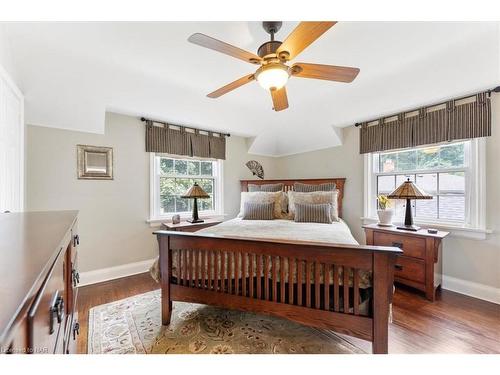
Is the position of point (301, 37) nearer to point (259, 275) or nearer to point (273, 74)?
point (273, 74)

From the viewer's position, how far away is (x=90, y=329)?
6.23ft

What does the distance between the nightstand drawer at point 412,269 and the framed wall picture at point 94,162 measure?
12.6 feet

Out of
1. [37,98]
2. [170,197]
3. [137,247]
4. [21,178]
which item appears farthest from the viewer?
[170,197]

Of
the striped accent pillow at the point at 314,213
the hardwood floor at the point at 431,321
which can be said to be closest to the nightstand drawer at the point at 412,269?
the hardwood floor at the point at 431,321

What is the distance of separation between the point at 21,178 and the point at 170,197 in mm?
1718

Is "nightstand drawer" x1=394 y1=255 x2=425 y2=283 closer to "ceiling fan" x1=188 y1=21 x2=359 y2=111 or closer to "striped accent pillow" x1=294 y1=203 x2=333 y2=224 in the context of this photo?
"striped accent pillow" x1=294 y1=203 x2=333 y2=224

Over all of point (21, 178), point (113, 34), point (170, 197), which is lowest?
point (170, 197)

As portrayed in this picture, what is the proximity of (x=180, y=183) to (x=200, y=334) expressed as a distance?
241 centimetres

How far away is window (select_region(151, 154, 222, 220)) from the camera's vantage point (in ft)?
11.3

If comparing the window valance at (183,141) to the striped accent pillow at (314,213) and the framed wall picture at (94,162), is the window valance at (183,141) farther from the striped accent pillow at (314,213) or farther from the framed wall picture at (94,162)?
the striped accent pillow at (314,213)

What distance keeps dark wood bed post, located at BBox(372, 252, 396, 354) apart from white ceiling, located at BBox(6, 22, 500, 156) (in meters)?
1.78

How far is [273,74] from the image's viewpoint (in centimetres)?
159
